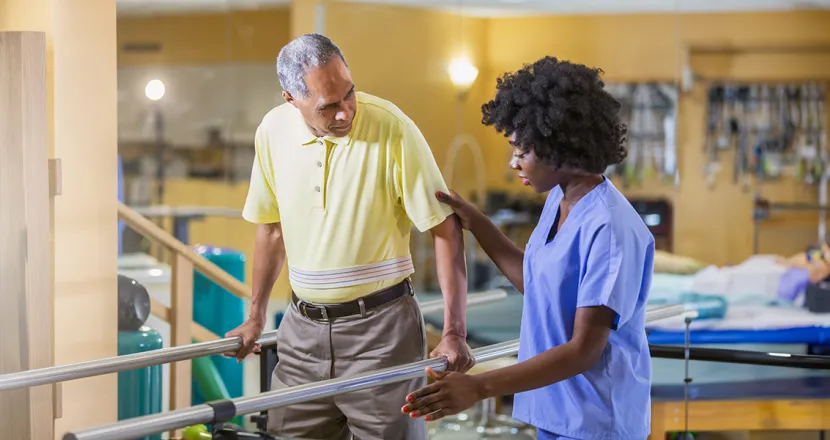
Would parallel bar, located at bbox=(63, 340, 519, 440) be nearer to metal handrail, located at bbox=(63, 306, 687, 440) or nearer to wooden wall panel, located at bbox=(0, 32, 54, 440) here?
metal handrail, located at bbox=(63, 306, 687, 440)

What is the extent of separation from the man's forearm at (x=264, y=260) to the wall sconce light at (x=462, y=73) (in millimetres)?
4598

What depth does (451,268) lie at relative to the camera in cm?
236

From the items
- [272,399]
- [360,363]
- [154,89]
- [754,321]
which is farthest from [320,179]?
[154,89]

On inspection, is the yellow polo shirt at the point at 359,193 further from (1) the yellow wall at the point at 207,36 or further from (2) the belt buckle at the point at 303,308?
(1) the yellow wall at the point at 207,36

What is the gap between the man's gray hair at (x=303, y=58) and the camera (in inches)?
89.0

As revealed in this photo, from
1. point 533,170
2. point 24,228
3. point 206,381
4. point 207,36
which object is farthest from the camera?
point 207,36

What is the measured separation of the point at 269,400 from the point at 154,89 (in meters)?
5.88

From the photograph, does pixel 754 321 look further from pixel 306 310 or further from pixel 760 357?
pixel 306 310

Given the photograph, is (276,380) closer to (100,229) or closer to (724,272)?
(100,229)

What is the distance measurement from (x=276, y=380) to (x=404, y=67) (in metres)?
4.62

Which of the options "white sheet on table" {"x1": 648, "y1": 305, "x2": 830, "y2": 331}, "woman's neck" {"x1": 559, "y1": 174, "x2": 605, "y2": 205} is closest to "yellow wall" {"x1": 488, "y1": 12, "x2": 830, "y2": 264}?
"white sheet on table" {"x1": 648, "y1": 305, "x2": 830, "y2": 331}

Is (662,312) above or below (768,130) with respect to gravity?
below

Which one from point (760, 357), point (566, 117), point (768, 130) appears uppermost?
point (768, 130)

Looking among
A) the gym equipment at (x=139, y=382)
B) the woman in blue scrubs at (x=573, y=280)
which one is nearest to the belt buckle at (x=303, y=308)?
the woman in blue scrubs at (x=573, y=280)
